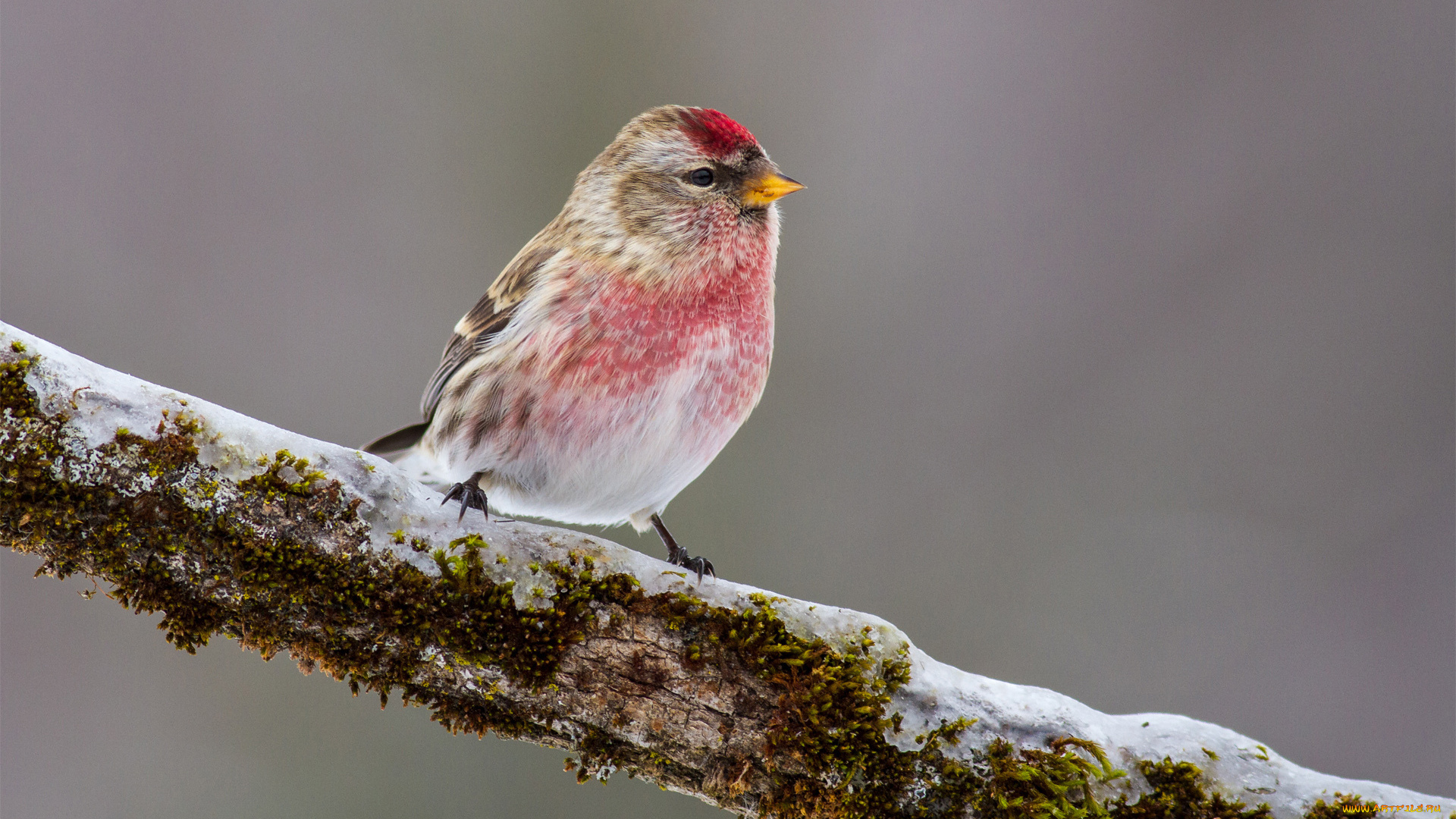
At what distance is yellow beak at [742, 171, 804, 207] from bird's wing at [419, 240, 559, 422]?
2.25 ft

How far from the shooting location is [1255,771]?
2.32 m

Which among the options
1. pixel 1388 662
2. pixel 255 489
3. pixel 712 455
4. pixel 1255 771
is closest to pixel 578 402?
pixel 712 455

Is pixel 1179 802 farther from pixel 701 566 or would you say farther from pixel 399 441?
pixel 399 441

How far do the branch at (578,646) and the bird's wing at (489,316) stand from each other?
40.9 inches

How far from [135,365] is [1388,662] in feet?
24.0

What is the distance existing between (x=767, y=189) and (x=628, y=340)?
2.45 ft

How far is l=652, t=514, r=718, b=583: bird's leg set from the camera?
300 centimetres

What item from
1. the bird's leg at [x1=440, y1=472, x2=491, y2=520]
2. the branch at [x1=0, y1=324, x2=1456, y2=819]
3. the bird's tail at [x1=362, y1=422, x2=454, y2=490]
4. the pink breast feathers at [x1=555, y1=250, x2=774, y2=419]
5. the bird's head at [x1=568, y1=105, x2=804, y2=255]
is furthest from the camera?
the bird's tail at [x1=362, y1=422, x2=454, y2=490]

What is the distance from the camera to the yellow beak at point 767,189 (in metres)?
3.26

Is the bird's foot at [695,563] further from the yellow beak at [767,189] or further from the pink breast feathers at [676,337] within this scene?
the yellow beak at [767,189]

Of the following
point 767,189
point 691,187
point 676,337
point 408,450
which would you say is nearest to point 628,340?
point 676,337

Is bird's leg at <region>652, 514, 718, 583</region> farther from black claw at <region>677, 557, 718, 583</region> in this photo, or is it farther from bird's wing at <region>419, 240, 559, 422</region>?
bird's wing at <region>419, 240, 559, 422</region>

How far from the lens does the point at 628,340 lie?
296 cm

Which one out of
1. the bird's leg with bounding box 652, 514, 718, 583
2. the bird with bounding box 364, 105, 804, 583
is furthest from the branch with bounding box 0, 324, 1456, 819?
the bird with bounding box 364, 105, 804, 583
